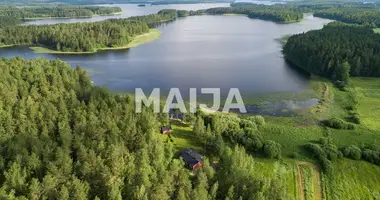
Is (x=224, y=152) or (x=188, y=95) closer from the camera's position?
(x=224, y=152)

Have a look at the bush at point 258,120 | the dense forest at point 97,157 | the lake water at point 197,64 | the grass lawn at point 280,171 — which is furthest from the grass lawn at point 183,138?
the lake water at point 197,64

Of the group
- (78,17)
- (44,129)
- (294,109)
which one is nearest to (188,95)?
(294,109)

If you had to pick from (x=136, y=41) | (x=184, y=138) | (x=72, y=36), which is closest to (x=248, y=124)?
(x=184, y=138)

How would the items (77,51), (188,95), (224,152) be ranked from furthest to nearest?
(77,51)
(188,95)
(224,152)

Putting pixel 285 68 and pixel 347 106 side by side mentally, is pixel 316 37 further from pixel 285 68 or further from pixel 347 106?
pixel 347 106

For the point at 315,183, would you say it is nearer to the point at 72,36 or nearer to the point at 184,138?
the point at 184,138

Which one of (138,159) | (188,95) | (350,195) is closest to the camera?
(138,159)

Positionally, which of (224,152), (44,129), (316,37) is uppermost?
(316,37)
